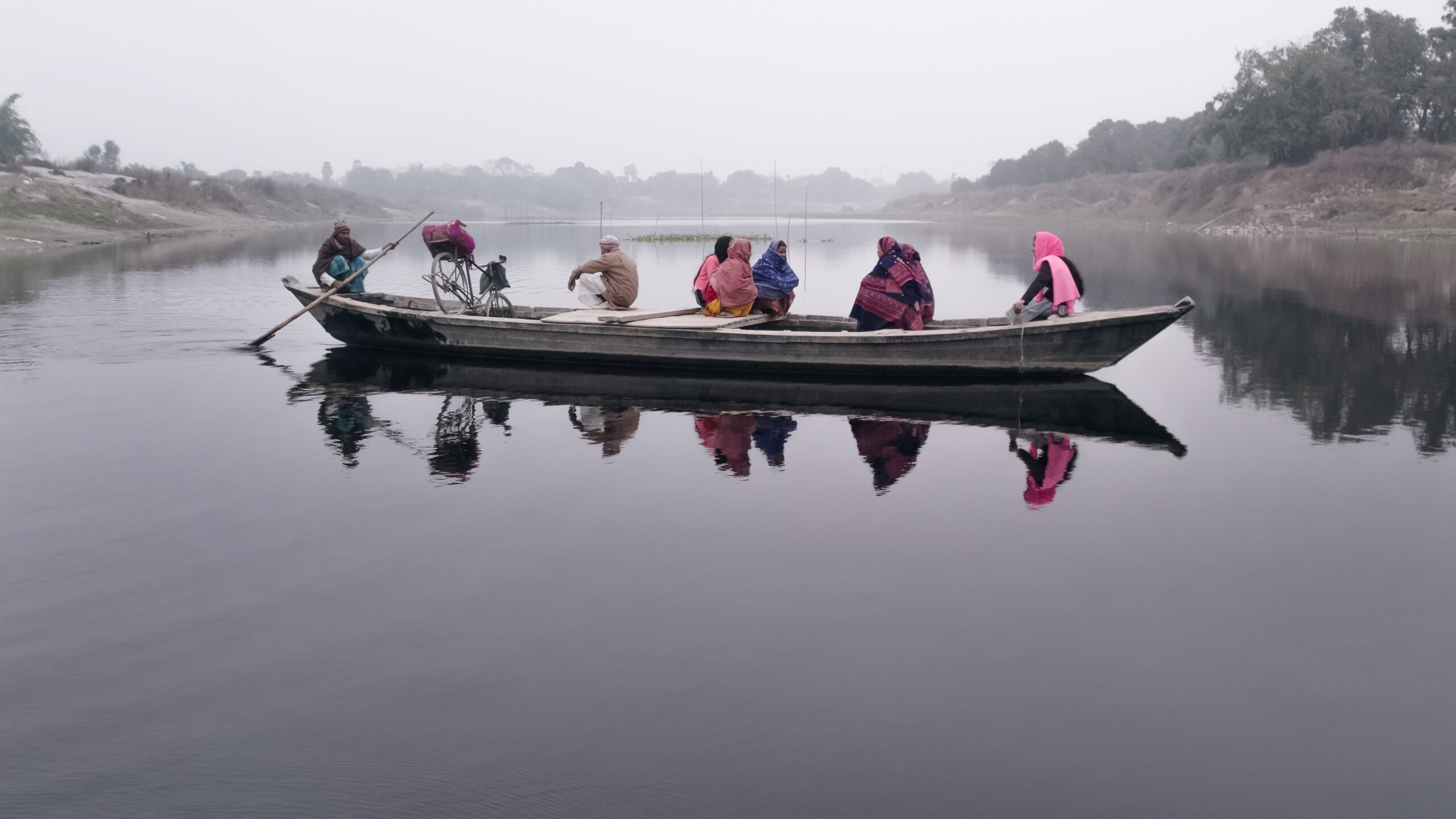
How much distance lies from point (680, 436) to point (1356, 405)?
715 centimetres

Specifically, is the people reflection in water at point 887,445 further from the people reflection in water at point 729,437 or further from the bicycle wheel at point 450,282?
the bicycle wheel at point 450,282

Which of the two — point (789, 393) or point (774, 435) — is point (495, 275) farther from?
point (774, 435)

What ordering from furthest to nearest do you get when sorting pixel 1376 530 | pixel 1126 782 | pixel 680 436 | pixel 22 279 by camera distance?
pixel 22 279
pixel 680 436
pixel 1376 530
pixel 1126 782

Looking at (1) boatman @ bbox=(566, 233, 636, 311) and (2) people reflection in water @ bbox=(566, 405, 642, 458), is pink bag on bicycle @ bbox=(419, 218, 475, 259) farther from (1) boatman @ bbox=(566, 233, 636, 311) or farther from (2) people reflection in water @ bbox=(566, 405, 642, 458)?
(2) people reflection in water @ bbox=(566, 405, 642, 458)

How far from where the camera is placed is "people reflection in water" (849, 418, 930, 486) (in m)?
8.55

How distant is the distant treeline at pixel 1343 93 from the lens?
5403cm

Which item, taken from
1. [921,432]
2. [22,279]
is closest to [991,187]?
[22,279]

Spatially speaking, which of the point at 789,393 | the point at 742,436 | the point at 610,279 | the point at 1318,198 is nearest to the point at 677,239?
the point at 1318,198

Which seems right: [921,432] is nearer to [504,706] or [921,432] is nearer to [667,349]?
[667,349]

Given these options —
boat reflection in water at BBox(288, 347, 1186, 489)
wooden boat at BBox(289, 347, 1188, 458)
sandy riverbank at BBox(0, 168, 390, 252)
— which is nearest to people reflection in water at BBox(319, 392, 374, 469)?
boat reflection in water at BBox(288, 347, 1186, 489)

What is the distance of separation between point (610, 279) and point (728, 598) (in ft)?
28.2

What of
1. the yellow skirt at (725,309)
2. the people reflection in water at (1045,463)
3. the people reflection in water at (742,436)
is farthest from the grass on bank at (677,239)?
the people reflection in water at (1045,463)

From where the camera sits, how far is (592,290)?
1410 centimetres

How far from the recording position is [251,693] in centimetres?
478
